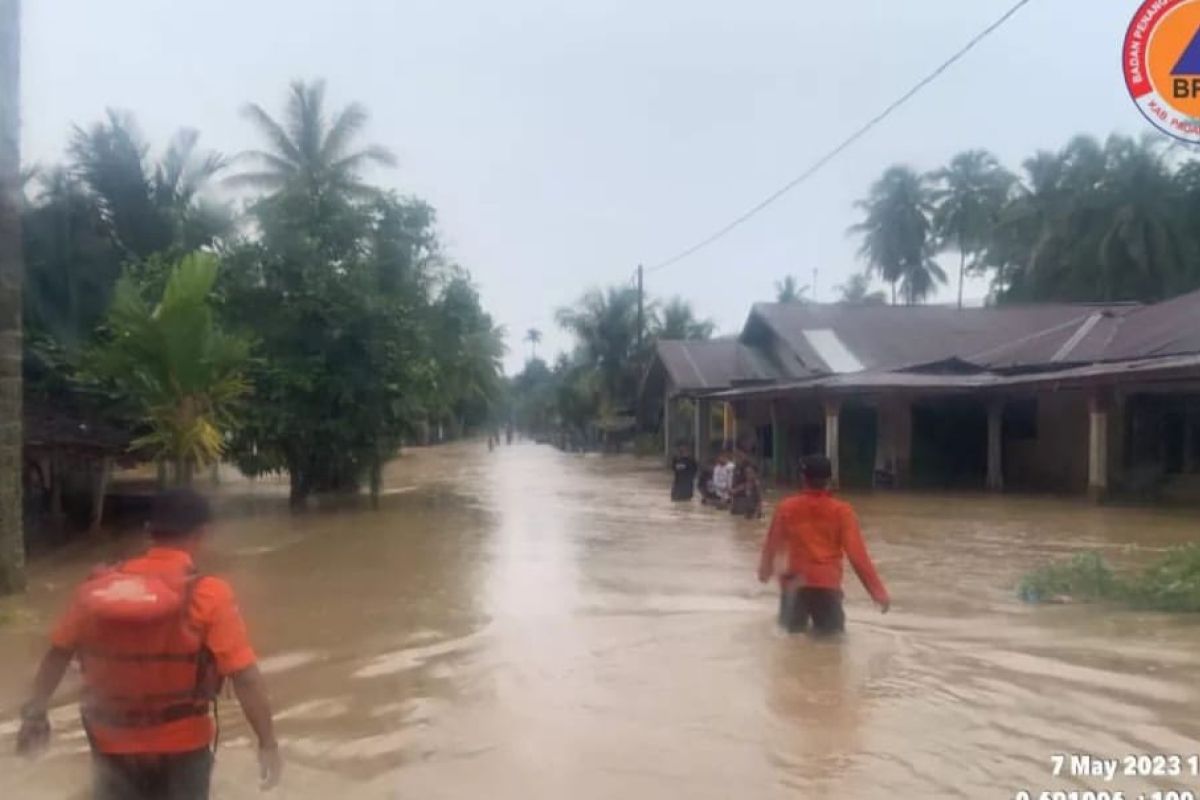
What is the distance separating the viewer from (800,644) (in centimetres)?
816

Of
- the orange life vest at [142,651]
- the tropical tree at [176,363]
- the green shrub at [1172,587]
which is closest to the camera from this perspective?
the orange life vest at [142,651]

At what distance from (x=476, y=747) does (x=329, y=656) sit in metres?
2.89

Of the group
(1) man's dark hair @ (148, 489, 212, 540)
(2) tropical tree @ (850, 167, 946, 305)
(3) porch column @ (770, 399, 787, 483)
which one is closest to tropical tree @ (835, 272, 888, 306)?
(2) tropical tree @ (850, 167, 946, 305)

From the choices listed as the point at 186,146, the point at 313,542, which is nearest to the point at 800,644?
the point at 313,542

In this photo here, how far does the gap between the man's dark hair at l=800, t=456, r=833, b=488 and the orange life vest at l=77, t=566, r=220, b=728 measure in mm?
4639

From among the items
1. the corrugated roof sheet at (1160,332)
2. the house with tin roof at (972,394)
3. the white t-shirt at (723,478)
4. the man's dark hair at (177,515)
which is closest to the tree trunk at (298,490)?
the white t-shirt at (723,478)

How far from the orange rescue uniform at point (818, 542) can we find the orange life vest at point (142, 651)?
475 centimetres

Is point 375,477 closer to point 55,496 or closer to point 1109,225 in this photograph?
point 55,496

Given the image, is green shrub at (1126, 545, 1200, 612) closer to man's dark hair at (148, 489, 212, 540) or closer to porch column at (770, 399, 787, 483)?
man's dark hair at (148, 489, 212, 540)

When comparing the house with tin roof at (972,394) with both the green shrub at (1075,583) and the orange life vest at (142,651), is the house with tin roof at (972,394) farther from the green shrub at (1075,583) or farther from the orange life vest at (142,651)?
the orange life vest at (142,651)

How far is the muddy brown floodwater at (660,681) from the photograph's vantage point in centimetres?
593

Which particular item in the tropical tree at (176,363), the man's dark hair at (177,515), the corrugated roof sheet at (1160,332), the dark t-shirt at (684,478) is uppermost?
the corrugated roof sheet at (1160,332)

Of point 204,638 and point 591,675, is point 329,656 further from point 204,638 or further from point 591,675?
point 204,638

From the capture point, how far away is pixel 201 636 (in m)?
3.78
